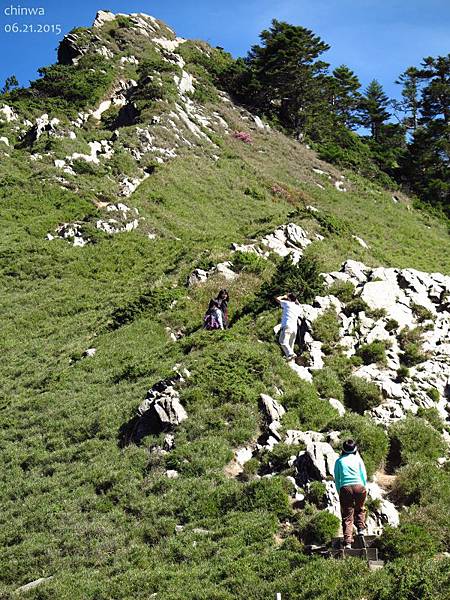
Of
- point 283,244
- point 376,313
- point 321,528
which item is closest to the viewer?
point 321,528

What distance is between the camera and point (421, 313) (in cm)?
1948

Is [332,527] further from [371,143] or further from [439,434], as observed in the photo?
[371,143]

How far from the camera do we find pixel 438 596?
27.6 feet

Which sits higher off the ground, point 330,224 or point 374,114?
point 374,114

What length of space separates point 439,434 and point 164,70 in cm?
5459

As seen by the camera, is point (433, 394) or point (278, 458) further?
point (433, 394)

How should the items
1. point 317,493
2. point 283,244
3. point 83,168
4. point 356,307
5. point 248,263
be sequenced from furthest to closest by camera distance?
point 83,168
point 283,244
point 248,263
point 356,307
point 317,493

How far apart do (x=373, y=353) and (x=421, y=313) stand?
3031 mm

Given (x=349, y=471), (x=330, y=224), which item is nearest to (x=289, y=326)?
(x=349, y=471)

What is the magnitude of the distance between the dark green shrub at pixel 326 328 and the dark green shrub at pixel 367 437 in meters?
4.23

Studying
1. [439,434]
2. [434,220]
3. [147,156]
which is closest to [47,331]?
[439,434]

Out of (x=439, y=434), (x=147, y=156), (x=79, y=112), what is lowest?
(x=439, y=434)

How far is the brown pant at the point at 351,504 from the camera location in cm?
1023

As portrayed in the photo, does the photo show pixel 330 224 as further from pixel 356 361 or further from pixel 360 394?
pixel 360 394
